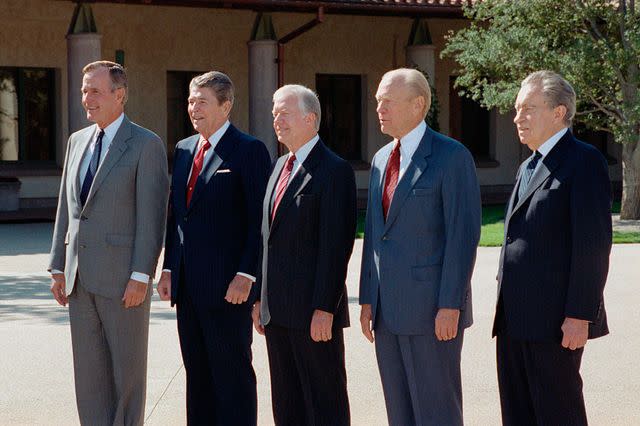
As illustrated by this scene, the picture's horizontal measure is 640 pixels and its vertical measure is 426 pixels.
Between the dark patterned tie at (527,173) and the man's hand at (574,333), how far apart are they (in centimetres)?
62

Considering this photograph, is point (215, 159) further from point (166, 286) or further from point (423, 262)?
point (423, 262)

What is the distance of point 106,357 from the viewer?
20.6ft

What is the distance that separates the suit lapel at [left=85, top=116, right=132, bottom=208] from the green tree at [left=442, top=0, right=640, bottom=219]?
558 inches

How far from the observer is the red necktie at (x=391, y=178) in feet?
18.7

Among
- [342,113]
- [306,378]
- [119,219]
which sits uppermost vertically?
[342,113]

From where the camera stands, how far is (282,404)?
605 cm

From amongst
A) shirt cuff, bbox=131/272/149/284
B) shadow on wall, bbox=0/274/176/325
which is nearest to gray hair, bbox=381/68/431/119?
shirt cuff, bbox=131/272/149/284

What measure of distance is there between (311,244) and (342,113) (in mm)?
21390

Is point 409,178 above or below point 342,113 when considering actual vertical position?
below

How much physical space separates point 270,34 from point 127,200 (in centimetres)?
1757

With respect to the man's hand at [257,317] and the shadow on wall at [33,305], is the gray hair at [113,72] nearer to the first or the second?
the man's hand at [257,317]

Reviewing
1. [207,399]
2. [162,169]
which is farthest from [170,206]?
[207,399]

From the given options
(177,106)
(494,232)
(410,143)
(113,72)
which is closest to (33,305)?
(113,72)

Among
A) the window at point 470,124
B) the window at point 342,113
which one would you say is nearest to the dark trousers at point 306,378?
the window at point 342,113
